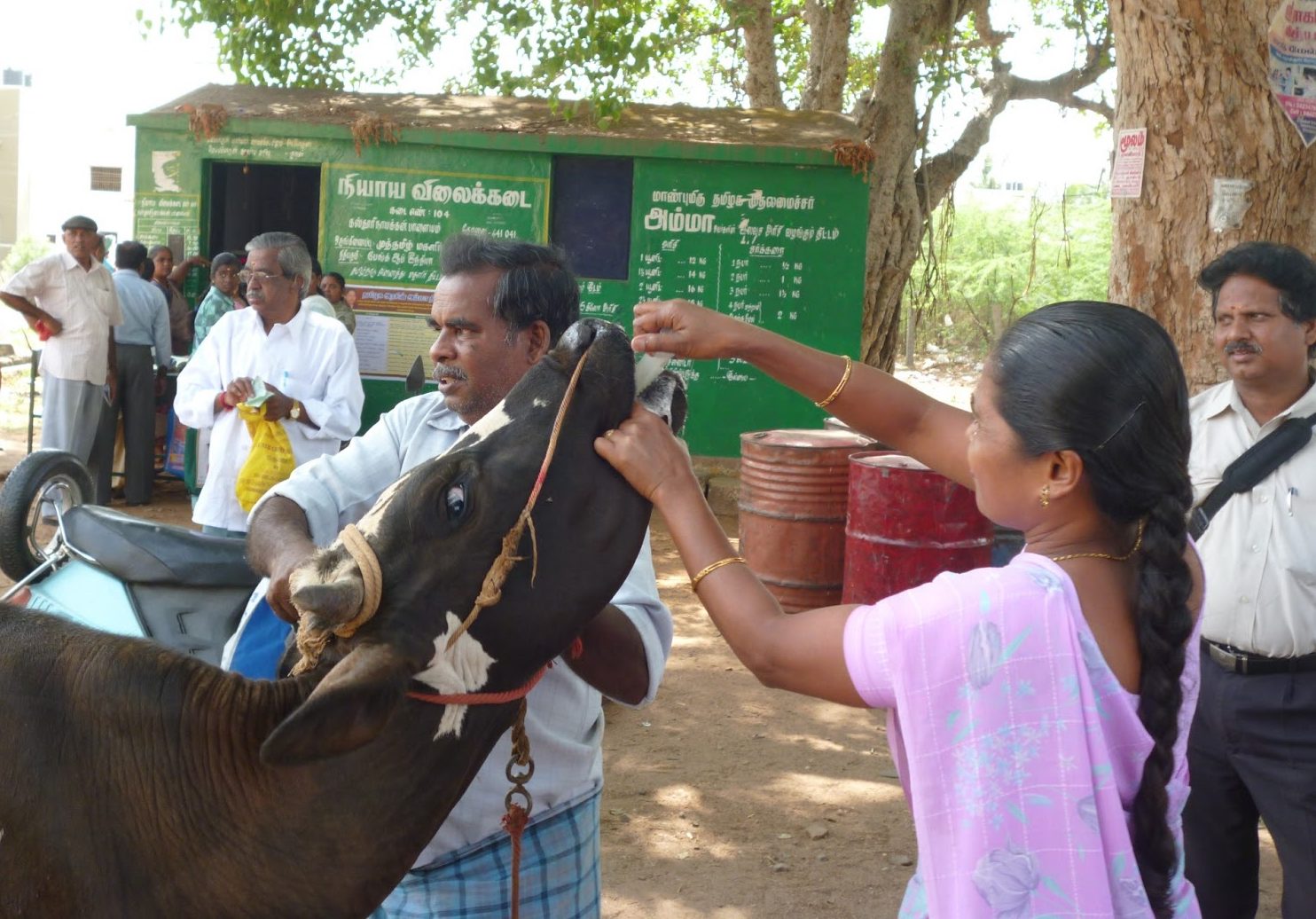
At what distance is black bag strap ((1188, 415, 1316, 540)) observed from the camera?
124 inches

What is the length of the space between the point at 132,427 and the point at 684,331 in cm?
899

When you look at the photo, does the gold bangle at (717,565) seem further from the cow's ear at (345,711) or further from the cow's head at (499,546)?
the cow's ear at (345,711)

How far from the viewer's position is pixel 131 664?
175cm

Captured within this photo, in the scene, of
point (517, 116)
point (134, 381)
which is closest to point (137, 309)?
point (134, 381)

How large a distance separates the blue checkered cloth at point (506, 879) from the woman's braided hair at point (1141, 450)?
97 centimetres

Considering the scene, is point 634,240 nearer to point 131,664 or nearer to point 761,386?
point 761,386

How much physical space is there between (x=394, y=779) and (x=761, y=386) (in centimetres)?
873

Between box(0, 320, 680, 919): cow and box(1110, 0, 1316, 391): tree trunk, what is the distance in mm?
3482

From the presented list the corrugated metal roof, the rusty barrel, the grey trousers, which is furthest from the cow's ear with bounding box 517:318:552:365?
the corrugated metal roof

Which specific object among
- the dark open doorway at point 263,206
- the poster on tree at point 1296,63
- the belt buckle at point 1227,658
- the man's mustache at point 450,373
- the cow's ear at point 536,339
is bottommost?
the belt buckle at point 1227,658

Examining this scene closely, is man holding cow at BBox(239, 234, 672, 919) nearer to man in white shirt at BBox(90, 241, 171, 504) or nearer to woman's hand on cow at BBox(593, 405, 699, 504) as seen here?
woman's hand on cow at BBox(593, 405, 699, 504)

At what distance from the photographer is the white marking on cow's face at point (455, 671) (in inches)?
68.6

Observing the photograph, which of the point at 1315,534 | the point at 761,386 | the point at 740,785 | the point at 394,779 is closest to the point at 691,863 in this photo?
the point at 740,785

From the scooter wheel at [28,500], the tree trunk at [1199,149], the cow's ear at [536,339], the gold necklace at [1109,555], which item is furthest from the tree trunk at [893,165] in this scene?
the gold necklace at [1109,555]
